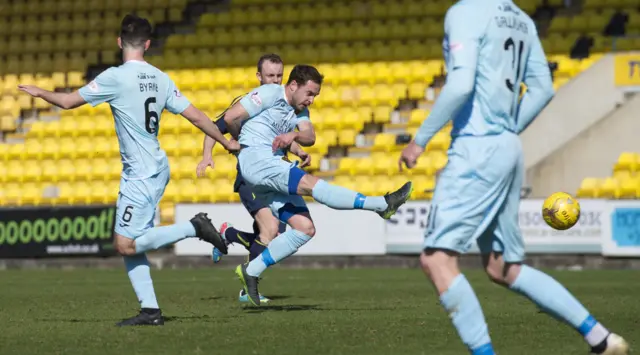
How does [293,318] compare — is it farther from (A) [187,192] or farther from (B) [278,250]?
(A) [187,192]

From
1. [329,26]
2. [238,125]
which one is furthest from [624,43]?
[238,125]

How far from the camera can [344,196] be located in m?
9.27

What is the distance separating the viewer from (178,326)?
8.30 m

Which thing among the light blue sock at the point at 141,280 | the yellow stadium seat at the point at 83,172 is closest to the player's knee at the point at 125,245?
the light blue sock at the point at 141,280

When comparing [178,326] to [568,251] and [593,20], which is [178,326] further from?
[593,20]

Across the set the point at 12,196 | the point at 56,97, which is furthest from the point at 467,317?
A: the point at 12,196

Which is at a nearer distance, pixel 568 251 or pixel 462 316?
pixel 462 316

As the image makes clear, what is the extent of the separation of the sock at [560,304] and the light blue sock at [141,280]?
332 centimetres

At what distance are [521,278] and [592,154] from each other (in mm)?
13843

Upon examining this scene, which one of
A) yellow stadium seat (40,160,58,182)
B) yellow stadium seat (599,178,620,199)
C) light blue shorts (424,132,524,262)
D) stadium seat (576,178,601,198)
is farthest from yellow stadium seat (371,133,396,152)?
light blue shorts (424,132,524,262)

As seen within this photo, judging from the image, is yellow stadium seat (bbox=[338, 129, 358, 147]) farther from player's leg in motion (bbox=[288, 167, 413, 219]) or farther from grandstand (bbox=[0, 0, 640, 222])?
player's leg in motion (bbox=[288, 167, 413, 219])

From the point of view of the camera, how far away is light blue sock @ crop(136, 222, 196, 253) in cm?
836

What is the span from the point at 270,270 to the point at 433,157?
4068 mm

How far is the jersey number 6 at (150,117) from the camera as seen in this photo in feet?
27.8
